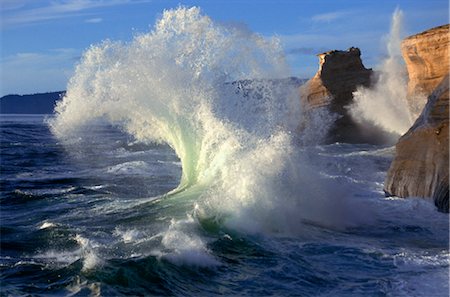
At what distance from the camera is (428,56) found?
20031 mm

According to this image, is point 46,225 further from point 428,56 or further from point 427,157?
point 428,56

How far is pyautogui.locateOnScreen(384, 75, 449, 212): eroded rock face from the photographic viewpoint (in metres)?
13.1

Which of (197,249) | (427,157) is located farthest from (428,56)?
(197,249)

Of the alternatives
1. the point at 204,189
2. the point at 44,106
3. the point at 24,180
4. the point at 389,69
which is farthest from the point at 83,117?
the point at 44,106

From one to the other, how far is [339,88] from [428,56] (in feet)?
37.5

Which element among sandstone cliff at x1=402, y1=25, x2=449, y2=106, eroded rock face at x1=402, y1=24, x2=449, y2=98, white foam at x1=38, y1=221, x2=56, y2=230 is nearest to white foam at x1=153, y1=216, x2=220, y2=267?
white foam at x1=38, y1=221, x2=56, y2=230

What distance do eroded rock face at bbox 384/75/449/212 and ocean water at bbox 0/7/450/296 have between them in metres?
0.38

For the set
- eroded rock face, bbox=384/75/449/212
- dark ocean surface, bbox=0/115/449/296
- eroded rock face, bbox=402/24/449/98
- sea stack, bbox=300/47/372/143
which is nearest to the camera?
dark ocean surface, bbox=0/115/449/296

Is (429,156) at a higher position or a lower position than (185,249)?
higher

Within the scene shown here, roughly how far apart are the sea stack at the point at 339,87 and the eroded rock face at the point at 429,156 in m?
16.9

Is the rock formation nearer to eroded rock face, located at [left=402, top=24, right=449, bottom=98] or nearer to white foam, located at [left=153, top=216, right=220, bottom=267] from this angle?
eroded rock face, located at [left=402, top=24, right=449, bottom=98]

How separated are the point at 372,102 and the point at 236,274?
900 inches

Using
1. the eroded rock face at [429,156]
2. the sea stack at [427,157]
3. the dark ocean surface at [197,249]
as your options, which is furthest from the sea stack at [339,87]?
the eroded rock face at [429,156]

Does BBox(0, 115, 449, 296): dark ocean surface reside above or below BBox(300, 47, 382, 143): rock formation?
below
